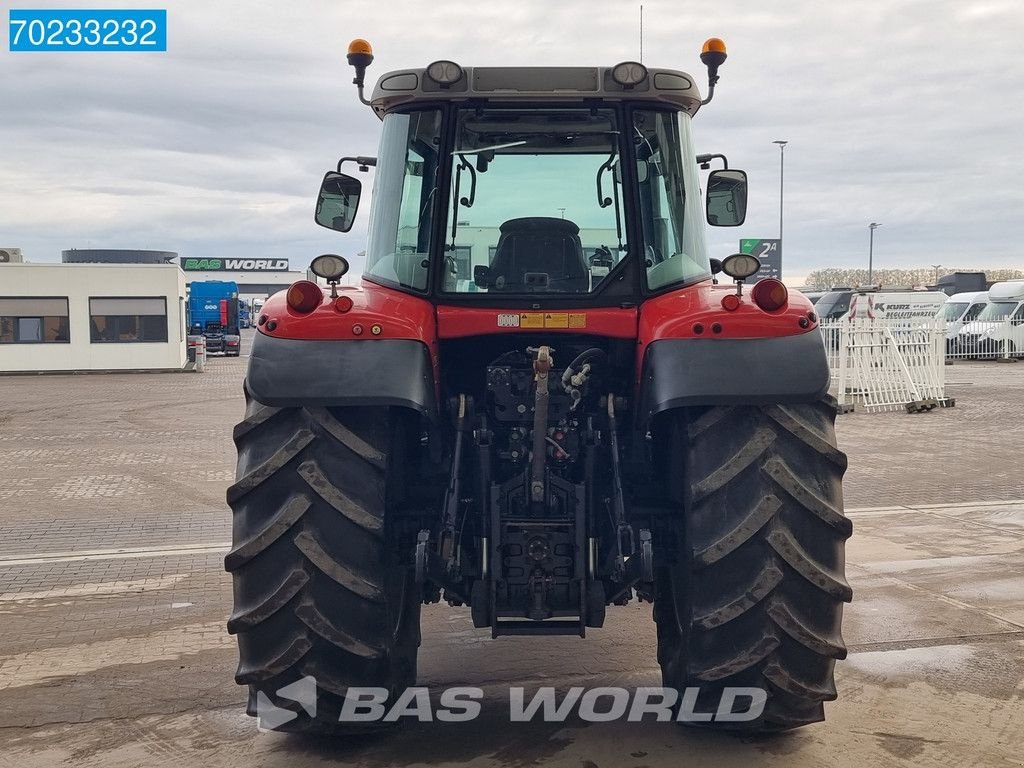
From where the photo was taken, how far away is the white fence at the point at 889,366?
19.5 metres

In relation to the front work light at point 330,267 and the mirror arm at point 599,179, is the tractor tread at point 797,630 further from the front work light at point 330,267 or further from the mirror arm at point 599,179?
the front work light at point 330,267

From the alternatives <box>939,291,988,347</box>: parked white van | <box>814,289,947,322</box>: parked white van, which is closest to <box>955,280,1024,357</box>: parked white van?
<box>939,291,988,347</box>: parked white van

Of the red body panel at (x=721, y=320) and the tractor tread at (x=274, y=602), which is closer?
the tractor tread at (x=274, y=602)

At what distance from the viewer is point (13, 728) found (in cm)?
483

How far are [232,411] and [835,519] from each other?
18.6 m

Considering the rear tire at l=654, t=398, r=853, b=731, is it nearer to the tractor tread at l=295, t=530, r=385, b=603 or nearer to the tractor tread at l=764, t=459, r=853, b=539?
the tractor tread at l=764, t=459, r=853, b=539

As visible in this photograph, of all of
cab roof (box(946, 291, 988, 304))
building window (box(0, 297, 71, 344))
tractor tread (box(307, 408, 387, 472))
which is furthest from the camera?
cab roof (box(946, 291, 988, 304))

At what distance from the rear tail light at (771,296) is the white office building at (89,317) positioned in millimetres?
33087

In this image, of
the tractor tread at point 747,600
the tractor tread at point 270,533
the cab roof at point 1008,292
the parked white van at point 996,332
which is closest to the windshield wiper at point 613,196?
the tractor tread at point 747,600

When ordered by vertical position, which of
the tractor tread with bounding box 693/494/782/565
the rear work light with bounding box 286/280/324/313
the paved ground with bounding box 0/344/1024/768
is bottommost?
the paved ground with bounding box 0/344/1024/768

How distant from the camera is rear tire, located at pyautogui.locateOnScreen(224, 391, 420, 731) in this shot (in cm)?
402

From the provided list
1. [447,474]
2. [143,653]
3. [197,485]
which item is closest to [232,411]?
[197,485]

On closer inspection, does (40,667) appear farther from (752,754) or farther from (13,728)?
(752,754)

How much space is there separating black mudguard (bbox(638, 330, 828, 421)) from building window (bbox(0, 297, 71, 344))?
33792 millimetres
